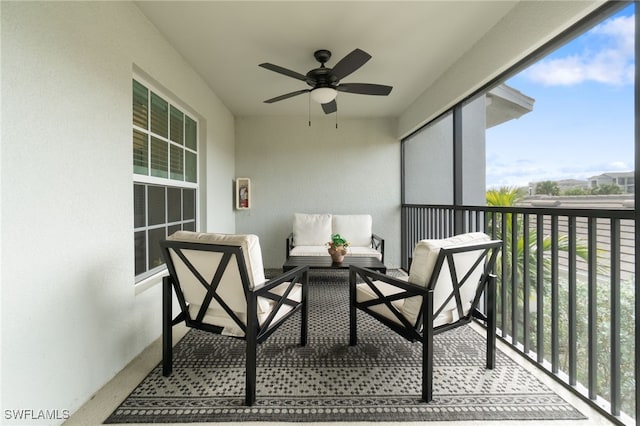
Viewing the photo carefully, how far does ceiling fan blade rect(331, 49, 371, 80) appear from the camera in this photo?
76.4 inches

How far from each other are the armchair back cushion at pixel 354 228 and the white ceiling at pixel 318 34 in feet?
6.58

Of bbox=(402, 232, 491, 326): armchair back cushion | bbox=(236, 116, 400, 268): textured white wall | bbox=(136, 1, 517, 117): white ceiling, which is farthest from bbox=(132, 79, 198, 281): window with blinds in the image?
bbox=(402, 232, 491, 326): armchair back cushion

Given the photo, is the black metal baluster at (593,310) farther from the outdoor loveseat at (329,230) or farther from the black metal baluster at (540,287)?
the outdoor loveseat at (329,230)

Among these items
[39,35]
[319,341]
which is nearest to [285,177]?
[319,341]

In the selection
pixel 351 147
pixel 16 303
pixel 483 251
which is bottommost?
pixel 16 303

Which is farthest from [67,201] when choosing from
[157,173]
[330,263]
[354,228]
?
[354,228]

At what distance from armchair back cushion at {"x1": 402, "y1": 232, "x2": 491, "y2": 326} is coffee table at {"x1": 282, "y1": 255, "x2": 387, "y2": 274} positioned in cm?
121

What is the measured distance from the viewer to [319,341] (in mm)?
2102

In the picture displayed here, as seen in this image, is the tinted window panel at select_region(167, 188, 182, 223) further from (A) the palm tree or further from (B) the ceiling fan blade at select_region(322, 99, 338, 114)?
(A) the palm tree

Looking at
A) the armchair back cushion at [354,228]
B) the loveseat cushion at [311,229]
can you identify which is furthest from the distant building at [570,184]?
the loveseat cushion at [311,229]

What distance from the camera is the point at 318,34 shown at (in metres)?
2.25

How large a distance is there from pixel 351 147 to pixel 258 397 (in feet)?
12.7

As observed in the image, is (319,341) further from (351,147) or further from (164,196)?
(351,147)

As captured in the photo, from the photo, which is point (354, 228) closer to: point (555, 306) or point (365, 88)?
point (365, 88)
